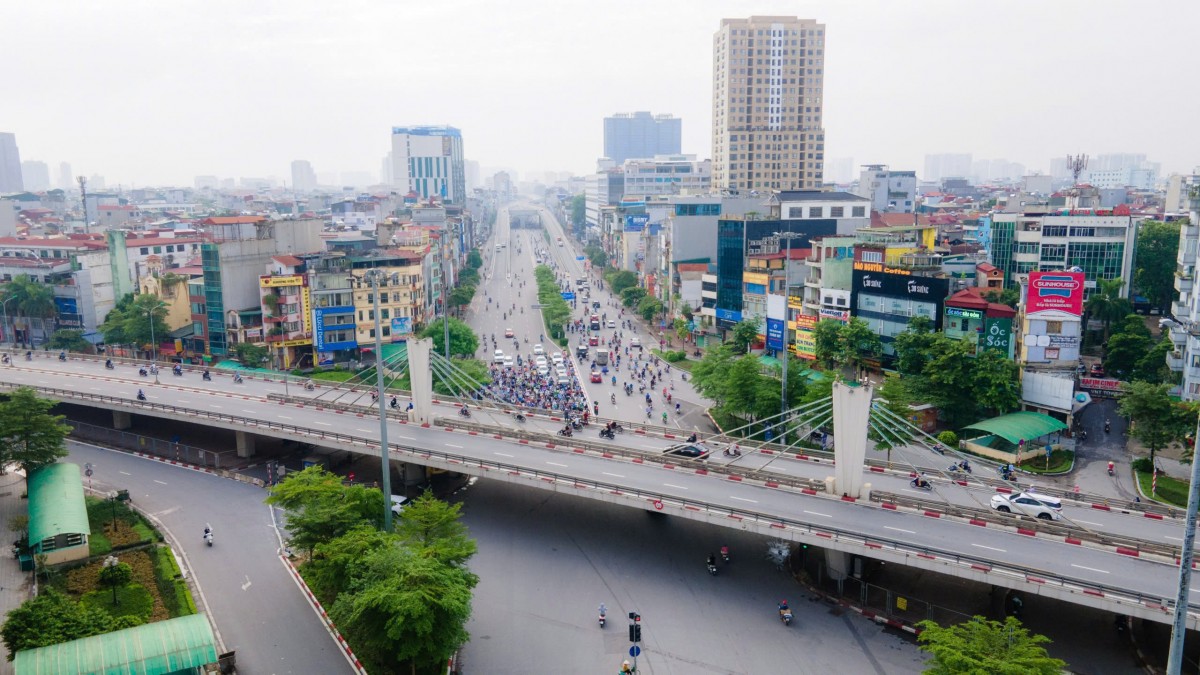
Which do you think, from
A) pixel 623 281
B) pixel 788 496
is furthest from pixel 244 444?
pixel 623 281

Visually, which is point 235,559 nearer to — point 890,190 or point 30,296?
point 30,296

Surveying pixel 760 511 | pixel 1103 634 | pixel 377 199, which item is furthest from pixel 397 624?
pixel 377 199

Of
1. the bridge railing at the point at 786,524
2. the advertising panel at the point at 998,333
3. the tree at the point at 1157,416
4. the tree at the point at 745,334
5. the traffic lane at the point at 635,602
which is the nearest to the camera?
the bridge railing at the point at 786,524

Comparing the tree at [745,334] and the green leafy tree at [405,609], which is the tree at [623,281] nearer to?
the tree at [745,334]

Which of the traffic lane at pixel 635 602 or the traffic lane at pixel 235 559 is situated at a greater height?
the traffic lane at pixel 235 559

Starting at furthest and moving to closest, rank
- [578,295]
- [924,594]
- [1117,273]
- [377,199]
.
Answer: [377,199] → [578,295] → [1117,273] → [924,594]

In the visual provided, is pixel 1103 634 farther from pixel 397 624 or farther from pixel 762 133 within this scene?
pixel 762 133

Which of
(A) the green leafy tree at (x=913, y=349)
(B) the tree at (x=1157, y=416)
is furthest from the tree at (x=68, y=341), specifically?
(B) the tree at (x=1157, y=416)
